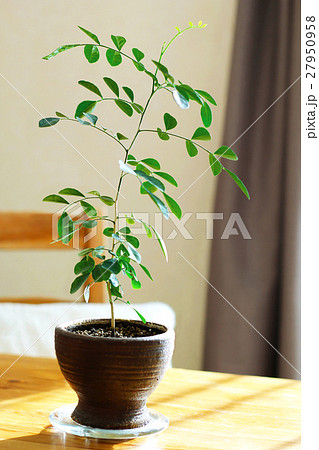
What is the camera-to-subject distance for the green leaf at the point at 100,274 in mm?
579

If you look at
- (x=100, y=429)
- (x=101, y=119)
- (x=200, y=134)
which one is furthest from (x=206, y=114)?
(x=101, y=119)

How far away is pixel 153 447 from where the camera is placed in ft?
2.00

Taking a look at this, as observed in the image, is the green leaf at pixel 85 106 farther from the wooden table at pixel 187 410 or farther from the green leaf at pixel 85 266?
the wooden table at pixel 187 410

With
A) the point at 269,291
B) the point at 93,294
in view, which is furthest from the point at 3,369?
the point at 269,291

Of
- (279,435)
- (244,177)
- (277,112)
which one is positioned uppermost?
(277,112)

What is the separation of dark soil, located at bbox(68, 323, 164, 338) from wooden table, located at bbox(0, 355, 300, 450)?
117 mm

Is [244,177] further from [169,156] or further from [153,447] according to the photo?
[153,447]

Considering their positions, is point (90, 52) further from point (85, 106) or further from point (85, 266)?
point (85, 266)

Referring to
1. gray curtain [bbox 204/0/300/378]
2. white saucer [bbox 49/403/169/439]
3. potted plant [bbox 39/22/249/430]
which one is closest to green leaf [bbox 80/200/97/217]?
potted plant [bbox 39/22/249/430]

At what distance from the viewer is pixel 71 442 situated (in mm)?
615

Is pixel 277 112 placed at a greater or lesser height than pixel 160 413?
greater

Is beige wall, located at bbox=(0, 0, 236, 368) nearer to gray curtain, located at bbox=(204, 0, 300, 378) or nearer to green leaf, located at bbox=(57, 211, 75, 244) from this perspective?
gray curtain, located at bbox=(204, 0, 300, 378)

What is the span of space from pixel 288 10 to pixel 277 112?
0.33 meters

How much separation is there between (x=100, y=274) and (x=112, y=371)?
0.11 meters
